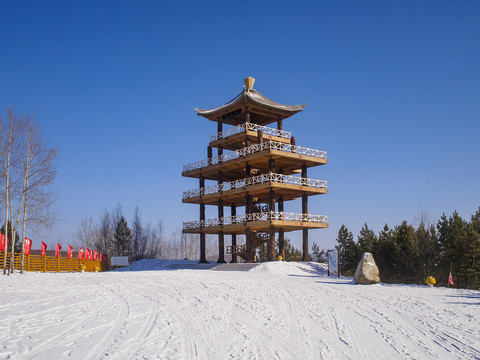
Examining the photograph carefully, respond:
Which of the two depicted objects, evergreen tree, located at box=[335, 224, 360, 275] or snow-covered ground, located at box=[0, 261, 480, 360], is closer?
snow-covered ground, located at box=[0, 261, 480, 360]

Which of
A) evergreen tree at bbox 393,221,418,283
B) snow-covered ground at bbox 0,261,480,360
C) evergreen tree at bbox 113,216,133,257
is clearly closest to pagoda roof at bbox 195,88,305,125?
evergreen tree at bbox 393,221,418,283

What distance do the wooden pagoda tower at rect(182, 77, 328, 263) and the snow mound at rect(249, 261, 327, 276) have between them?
3.76 meters

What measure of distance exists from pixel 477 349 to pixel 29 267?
30953 millimetres

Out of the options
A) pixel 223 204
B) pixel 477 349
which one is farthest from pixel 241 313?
pixel 223 204

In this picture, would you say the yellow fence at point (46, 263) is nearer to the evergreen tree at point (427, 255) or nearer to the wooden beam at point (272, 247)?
the wooden beam at point (272, 247)

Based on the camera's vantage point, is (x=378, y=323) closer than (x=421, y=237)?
Yes

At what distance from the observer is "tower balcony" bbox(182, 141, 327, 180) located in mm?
36844

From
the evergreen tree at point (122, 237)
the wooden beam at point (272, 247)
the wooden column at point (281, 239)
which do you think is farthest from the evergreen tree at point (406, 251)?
the evergreen tree at point (122, 237)

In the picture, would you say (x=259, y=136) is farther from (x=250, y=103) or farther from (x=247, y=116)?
(x=250, y=103)

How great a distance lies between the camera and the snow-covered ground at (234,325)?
8039 millimetres

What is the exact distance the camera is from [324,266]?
34312 mm

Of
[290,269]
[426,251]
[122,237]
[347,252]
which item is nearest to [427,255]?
[426,251]

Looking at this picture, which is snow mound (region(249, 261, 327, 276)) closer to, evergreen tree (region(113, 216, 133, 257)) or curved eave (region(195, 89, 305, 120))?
curved eave (region(195, 89, 305, 120))

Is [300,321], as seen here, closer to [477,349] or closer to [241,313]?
[241,313]
